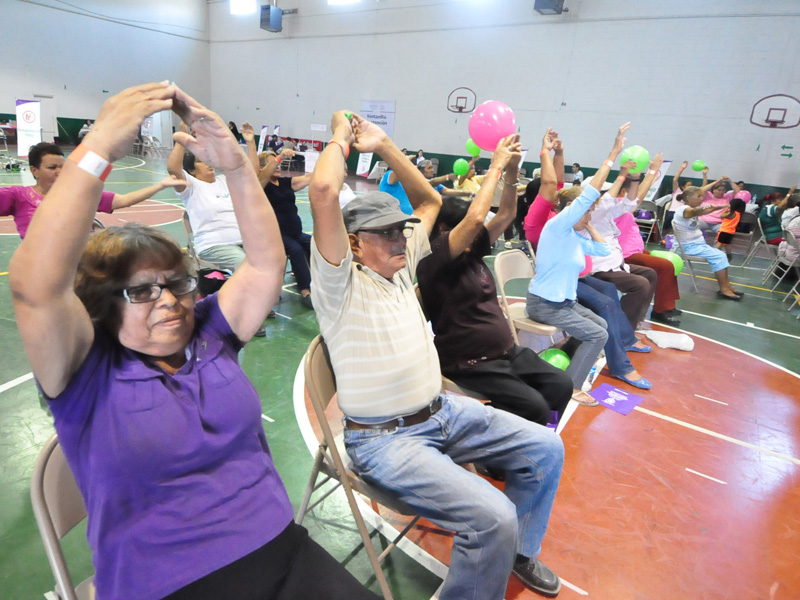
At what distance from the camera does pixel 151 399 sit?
1.13m

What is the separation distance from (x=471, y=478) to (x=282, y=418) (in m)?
1.71

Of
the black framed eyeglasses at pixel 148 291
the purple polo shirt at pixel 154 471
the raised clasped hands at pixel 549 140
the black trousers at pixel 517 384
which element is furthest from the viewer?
the raised clasped hands at pixel 549 140

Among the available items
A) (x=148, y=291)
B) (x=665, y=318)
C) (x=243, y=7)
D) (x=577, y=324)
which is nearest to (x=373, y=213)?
(x=148, y=291)

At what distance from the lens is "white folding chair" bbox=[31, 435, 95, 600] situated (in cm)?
115

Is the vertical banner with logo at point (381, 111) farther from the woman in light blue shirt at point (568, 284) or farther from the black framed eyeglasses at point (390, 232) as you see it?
the black framed eyeglasses at point (390, 232)

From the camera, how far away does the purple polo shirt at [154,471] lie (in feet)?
3.54

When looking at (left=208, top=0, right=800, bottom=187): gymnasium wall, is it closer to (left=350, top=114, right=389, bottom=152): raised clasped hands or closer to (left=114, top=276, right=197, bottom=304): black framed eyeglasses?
(left=350, top=114, right=389, bottom=152): raised clasped hands

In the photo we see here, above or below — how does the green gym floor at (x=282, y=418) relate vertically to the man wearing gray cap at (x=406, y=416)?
below

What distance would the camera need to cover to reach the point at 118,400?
110 centimetres

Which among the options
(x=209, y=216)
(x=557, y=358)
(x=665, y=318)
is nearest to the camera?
(x=557, y=358)

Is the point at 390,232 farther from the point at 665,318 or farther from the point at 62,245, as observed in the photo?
the point at 665,318

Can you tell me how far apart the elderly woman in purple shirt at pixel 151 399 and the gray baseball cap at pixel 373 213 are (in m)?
0.60

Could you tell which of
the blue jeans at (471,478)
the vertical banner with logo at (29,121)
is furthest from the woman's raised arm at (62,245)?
the vertical banner with logo at (29,121)

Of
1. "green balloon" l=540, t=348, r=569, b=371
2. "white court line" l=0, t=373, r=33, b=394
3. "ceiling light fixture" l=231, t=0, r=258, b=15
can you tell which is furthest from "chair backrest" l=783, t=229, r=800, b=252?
"ceiling light fixture" l=231, t=0, r=258, b=15
